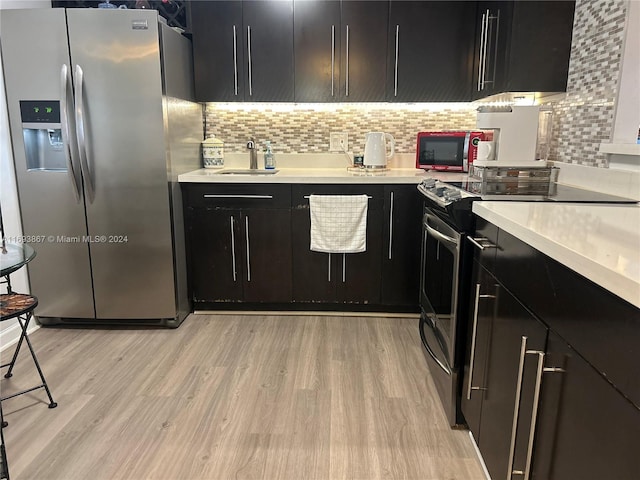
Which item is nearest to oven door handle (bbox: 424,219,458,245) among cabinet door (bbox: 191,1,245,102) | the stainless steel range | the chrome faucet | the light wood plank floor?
the stainless steel range

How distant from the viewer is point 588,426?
36.3 inches

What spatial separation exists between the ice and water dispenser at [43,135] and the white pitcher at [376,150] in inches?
74.5

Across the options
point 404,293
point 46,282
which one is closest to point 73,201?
point 46,282

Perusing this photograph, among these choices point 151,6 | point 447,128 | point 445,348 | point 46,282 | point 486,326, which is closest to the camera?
point 486,326

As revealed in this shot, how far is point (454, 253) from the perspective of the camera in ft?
6.05

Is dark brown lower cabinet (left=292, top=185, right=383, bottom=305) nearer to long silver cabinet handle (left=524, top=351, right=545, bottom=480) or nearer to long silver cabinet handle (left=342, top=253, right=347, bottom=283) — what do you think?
long silver cabinet handle (left=342, top=253, right=347, bottom=283)

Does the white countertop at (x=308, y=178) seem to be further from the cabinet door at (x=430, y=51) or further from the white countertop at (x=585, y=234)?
the white countertop at (x=585, y=234)

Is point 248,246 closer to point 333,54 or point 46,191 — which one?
point 46,191

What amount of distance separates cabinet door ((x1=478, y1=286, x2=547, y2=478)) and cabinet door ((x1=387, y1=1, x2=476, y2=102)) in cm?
197

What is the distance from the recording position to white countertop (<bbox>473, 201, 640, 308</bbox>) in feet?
2.74

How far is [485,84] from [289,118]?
1.39m

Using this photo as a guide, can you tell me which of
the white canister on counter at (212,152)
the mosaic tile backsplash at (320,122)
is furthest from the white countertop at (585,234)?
the white canister on counter at (212,152)

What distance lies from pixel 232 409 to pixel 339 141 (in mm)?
2094

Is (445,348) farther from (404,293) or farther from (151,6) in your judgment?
(151,6)
